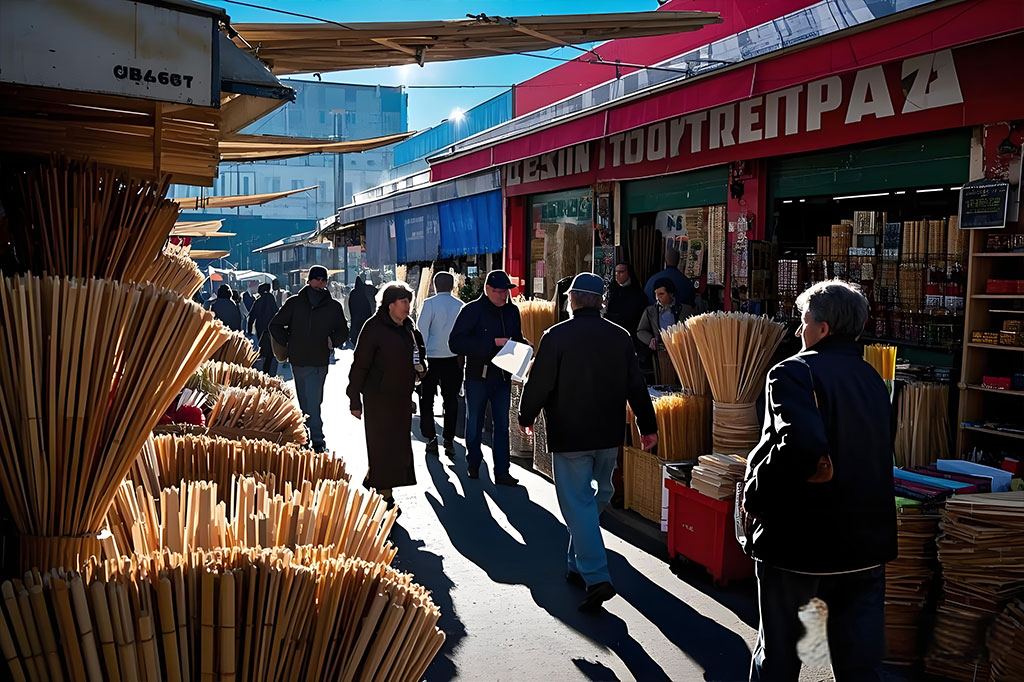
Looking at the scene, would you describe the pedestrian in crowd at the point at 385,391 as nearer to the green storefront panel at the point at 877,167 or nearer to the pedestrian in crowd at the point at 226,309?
the green storefront panel at the point at 877,167

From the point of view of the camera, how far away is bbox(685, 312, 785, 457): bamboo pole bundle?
6.08 m

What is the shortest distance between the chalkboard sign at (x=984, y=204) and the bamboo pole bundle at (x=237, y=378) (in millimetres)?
4502

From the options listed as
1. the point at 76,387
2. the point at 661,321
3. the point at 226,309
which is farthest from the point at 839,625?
the point at 226,309

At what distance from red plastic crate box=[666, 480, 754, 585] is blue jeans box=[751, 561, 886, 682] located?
1.83 meters

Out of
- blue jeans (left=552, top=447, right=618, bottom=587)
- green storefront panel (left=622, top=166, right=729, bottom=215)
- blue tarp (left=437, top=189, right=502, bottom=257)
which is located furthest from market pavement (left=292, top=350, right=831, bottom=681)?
blue tarp (left=437, top=189, right=502, bottom=257)

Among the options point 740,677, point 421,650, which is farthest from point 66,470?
point 740,677

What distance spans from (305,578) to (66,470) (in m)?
0.50

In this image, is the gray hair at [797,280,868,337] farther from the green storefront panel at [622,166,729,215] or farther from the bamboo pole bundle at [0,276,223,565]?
the green storefront panel at [622,166,729,215]

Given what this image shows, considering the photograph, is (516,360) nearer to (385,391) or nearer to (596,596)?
(385,391)

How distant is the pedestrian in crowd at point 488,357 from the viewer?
8.05m

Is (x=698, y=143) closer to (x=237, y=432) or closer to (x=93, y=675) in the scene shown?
(x=237, y=432)

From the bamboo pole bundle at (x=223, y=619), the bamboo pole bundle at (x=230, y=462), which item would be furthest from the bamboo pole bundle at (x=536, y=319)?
the bamboo pole bundle at (x=223, y=619)

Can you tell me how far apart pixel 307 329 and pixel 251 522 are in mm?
7237

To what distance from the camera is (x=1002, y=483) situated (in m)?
4.81
